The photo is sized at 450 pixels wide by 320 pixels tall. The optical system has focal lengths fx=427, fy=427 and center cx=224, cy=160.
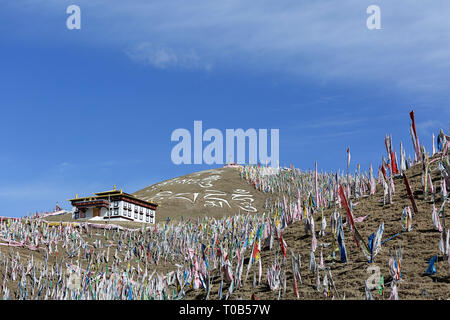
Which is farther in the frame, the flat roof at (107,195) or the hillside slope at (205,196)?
the hillside slope at (205,196)

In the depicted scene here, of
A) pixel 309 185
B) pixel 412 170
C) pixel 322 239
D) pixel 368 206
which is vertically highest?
pixel 309 185

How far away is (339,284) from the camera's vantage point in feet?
25.3

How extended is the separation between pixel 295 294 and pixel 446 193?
529 centimetres

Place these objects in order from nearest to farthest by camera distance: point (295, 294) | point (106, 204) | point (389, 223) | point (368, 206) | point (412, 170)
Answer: point (295, 294), point (389, 223), point (368, 206), point (412, 170), point (106, 204)

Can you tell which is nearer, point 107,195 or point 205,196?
point 107,195

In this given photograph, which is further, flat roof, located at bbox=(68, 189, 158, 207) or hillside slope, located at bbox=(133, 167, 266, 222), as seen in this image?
hillside slope, located at bbox=(133, 167, 266, 222)

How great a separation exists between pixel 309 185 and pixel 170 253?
33285 millimetres

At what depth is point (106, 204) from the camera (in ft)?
133

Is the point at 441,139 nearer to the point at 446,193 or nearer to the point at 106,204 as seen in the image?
the point at 446,193
